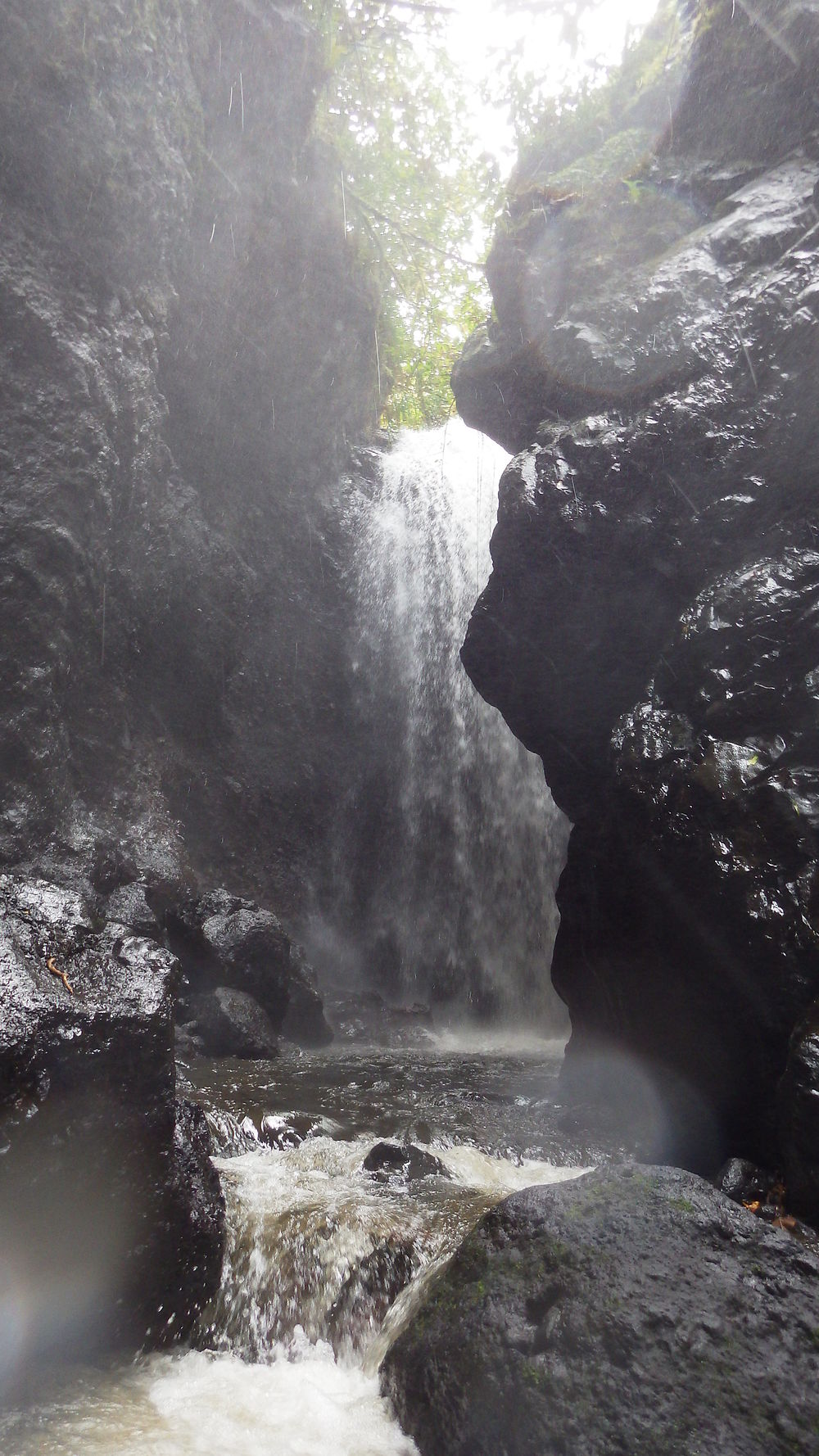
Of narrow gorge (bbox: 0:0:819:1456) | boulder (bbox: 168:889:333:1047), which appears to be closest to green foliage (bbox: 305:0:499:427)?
narrow gorge (bbox: 0:0:819:1456)

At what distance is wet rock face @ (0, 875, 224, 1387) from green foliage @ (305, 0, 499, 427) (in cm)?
1348

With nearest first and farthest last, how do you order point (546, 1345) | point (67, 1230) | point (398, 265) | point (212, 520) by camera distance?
point (546, 1345), point (67, 1230), point (212, 520), point (398, 265)

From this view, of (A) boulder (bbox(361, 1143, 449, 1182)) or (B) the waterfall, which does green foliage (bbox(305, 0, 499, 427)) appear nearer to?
(B) the waterfall

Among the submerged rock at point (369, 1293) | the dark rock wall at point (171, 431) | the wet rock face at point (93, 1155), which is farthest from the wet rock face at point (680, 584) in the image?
the dark rock wall at point (171, 431)

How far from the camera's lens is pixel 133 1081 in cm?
298

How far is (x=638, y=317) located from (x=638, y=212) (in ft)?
4.85

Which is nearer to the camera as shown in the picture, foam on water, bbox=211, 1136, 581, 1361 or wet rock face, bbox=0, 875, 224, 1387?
wet rock face, bbox=0, 875, 224, 1387

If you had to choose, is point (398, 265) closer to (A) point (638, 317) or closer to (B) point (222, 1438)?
(A) point (638, 317)

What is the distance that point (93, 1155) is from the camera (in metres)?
2.78

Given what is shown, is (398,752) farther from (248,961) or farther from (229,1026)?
(229,1026)

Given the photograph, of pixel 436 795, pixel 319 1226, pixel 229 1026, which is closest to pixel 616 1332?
pixel 319 1226

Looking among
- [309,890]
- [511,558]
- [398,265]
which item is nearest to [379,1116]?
[511,558]

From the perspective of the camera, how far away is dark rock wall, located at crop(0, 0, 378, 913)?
8.81 metres

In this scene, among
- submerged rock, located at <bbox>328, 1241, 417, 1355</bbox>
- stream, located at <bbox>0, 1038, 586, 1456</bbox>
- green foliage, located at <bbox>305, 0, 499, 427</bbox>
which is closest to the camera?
stream, located at <bbox>0, 1038, 586, 1456</bbox>
